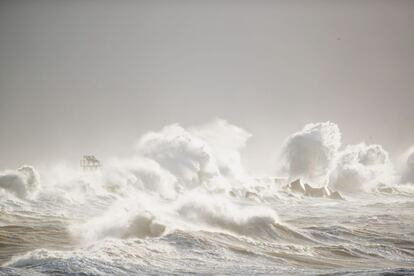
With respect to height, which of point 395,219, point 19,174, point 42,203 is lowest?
point 395,219

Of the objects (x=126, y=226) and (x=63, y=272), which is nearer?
(x=63, y=272)

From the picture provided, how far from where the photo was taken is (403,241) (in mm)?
35344

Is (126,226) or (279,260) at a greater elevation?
(126,226)

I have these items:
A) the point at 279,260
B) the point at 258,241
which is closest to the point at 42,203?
the point at 258,241

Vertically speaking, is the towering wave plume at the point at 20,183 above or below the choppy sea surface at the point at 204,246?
above

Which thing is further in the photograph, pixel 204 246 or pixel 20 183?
pixel 20 183

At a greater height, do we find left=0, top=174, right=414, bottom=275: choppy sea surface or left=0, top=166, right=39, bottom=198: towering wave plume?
left=0, top=166, right=39, bottom=198: towering wave plume

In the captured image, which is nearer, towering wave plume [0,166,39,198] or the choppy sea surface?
the choppy sea surface

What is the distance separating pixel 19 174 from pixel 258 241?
6576 centimetres

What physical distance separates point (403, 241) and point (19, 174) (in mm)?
73289

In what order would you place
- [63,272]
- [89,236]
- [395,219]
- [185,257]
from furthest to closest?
[395,219] < [89,236] < [185,257] < [63,272]

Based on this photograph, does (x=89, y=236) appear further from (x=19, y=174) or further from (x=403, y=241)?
(x=19, y=174)

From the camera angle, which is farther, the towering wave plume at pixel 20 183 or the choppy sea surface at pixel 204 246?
the towering wave plume at pixel 20 183

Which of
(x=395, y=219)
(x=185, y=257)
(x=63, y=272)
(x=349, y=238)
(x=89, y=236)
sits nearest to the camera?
(x=63, y=272)
